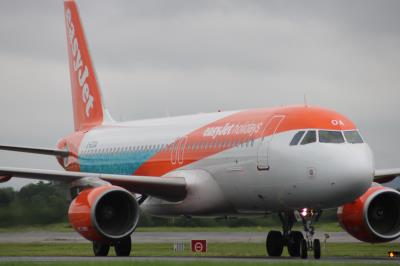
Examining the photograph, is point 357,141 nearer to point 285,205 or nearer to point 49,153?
point 285,205

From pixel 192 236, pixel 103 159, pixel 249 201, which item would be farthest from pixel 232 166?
pixel 192 236

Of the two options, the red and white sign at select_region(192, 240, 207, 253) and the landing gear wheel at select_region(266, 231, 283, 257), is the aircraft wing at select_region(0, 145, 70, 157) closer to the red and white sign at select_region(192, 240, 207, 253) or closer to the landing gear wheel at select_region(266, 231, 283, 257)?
the red and white sign at select_region(192, 240, 207, 253)

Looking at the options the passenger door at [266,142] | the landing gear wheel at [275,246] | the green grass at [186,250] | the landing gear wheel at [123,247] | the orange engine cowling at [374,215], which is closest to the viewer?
the passenger door at [266,142]

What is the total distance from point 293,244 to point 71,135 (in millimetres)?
14937

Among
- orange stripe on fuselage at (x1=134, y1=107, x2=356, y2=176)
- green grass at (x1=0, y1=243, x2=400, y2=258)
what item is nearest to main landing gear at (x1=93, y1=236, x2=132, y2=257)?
green grass at (x1=0, y1=243, x2=400, y2=258)

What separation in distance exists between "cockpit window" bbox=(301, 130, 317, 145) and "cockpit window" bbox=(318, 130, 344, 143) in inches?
6.5

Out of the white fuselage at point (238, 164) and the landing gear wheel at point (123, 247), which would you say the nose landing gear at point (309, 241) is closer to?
the white fuselage at point (238, 164)

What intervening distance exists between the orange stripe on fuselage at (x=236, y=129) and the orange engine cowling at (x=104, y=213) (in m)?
3.49

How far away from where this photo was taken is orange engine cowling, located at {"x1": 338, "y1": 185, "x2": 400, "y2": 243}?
33.4 metres

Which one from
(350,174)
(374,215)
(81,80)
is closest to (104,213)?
(350,174)

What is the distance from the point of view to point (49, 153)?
143 feet

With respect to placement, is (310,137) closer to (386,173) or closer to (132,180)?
(386,173)

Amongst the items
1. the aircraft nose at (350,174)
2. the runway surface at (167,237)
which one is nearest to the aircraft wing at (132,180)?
the aircraft nose at (350,174)

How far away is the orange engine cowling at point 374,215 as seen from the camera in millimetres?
33438
